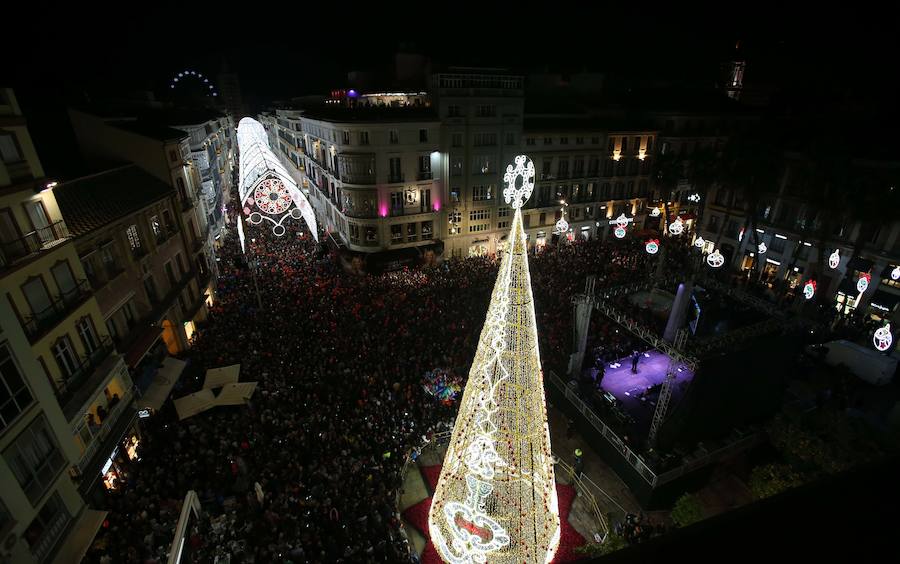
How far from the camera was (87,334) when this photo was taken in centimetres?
1527

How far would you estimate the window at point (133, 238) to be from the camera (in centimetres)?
1958

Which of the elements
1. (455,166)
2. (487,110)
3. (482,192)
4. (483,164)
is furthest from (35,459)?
(487,110)

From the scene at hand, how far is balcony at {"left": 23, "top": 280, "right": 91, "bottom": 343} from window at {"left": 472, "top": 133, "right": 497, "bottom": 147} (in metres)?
27.3

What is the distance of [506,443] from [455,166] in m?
27.5

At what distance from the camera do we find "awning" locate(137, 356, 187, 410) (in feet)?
57.2

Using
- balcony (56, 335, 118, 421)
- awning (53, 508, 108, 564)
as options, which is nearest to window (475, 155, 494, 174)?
balcony (56, 335, 118, 421)

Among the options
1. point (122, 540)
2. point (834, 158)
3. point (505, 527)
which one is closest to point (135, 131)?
point (122, 540)

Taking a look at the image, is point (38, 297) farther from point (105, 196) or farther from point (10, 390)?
point (105, 196)

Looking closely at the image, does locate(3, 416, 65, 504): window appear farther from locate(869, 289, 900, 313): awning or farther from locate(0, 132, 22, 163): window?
locate(869, 289, 900, 313): awning

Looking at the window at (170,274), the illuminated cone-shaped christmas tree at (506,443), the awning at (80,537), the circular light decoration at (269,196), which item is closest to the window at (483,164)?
the circular light decoration at (269,196)

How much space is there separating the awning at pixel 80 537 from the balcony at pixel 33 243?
7960 mm

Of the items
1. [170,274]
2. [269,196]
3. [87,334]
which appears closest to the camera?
[87,334]

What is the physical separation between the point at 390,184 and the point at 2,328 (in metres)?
24.0

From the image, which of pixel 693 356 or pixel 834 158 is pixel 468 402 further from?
pixel 834 158
